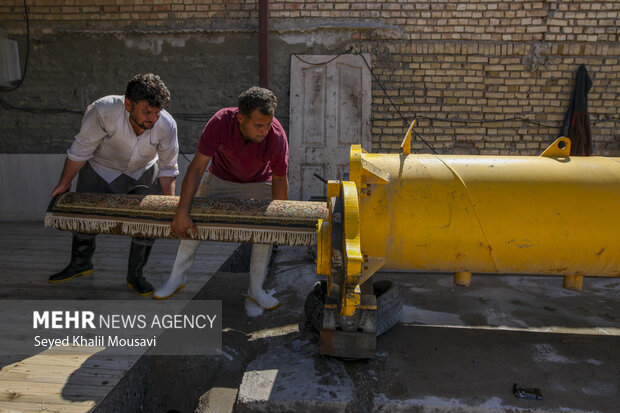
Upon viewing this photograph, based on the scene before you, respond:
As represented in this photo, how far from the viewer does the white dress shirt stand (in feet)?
10.8

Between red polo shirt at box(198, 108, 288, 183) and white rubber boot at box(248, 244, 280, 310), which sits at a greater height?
red polo shirt at box(198, 108, 288, 183)

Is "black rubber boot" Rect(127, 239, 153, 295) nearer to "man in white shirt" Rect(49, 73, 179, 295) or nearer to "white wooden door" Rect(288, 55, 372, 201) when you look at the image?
"man in white shirt" Rect(49, 73, 179, 295)

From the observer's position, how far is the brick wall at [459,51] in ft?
19.7

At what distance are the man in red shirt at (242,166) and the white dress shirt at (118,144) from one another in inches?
16.8

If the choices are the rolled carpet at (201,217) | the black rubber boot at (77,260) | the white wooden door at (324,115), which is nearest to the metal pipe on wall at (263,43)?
the white wooden door at (324,115)

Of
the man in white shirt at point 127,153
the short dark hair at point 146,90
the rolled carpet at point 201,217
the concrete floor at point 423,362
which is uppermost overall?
the short dark hair at point 146,90

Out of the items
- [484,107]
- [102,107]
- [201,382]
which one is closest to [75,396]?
[201,382]

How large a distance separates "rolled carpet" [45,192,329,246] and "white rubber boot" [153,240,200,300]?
461 mm

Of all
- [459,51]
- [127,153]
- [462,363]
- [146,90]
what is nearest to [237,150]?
[146,90]

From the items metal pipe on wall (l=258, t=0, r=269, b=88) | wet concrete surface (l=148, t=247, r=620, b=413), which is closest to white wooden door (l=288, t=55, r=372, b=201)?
metal pipe on wall (l=258, t=0, r=269, b=88)

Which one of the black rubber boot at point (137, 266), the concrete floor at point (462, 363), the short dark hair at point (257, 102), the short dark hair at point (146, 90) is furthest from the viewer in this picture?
the black rubber boot at point (137, 266)

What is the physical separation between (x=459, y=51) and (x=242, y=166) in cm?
407

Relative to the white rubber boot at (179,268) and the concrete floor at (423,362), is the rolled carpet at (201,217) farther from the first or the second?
the concrete floor at (423,362)

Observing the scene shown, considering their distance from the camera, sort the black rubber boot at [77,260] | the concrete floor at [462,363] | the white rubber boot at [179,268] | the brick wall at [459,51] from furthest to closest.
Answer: the brick wall at [459,51], the black rubber boot at [77,260], the white rubber boot at [179,268], the concrete floor at [462,363]
